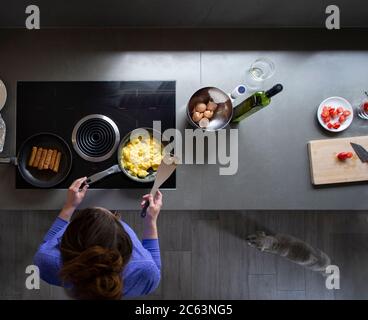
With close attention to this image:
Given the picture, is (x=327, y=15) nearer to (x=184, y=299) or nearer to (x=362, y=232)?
(x=362, y=232)

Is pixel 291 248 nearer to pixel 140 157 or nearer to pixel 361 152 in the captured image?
pixel 361 152

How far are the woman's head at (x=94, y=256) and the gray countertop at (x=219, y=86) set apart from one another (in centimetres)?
27

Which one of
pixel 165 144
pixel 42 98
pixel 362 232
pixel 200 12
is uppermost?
pixel 200 12

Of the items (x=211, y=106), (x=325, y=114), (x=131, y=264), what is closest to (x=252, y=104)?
(x=211, y=106)

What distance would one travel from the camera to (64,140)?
1101 mm

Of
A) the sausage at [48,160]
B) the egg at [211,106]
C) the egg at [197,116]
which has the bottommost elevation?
the sausage at [48,160]

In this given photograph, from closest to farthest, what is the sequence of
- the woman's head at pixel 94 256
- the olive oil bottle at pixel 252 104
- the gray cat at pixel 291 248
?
the woman's head at pixel 94 256
the olive oil bottle at pixel 252 104
the gray cat at pixel 291 248

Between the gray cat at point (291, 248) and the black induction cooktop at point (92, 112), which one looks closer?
the black induction cooktop at point (92, 112)

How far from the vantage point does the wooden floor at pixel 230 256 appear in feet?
4.24

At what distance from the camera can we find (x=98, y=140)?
1104 millimetres

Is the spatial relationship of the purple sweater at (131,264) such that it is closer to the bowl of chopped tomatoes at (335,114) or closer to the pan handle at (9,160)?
the pan handle at (9,160)

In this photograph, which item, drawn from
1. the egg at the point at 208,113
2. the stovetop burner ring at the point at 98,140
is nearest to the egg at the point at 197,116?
the egg at the point at 208,113
